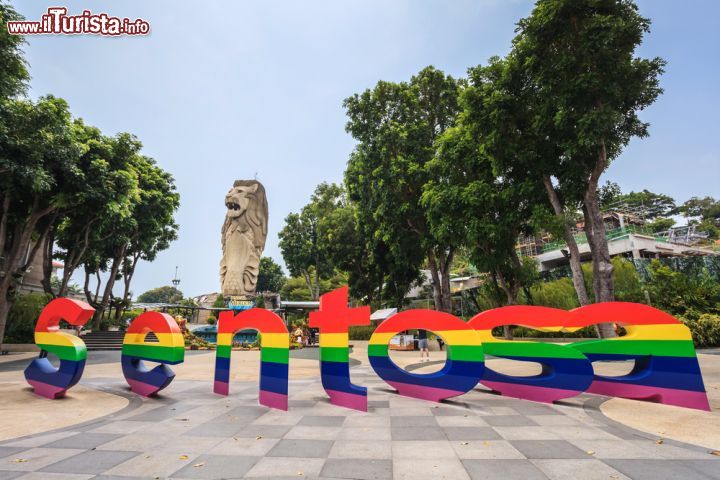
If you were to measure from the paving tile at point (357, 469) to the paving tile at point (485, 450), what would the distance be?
36.2 inches

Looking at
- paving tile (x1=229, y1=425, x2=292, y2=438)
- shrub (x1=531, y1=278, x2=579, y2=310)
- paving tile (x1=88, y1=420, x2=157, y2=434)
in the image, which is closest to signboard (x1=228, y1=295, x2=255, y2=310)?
shrub (x1=531, y1=278, x2=579, y2=310)

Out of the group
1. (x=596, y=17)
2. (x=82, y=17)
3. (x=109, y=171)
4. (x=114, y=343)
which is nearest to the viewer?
(x=82, y=17)

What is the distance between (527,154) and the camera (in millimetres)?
15070

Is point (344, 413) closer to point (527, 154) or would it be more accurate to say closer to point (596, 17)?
point (527, 154)

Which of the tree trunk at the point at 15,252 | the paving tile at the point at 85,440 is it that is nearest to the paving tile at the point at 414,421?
the paving tile at the point at 85,440

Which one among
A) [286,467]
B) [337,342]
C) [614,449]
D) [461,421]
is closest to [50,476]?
[286,467]

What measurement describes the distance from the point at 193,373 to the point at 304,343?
15.3 meters

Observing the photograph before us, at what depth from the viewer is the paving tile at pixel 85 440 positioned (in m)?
4.47

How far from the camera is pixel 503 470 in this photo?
11.7 feet

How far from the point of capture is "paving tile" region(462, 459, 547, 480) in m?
3.40

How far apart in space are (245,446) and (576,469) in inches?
145

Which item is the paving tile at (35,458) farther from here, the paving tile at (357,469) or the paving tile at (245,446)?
the paving tile at (357,469)

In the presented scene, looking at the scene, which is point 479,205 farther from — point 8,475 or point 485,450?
point 8,475

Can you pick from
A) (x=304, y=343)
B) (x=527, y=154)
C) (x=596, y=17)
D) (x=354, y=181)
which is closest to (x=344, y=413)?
(x=527, y=154)
